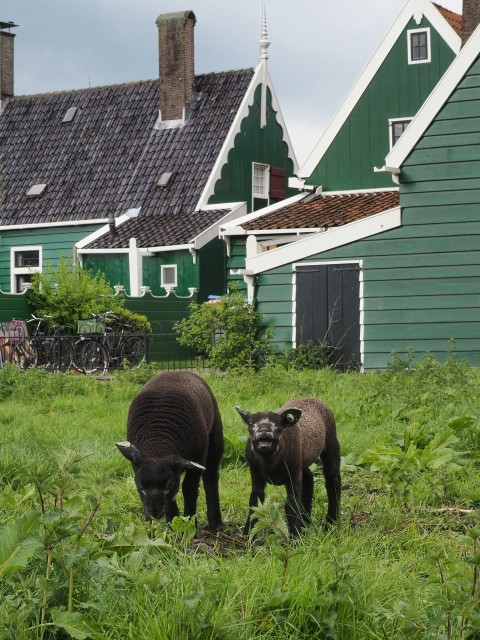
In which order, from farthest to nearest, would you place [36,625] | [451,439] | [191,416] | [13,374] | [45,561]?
[13,374], [451,439], [191,416], [45,561], [36,625]

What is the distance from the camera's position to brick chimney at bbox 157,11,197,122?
32.1 metres

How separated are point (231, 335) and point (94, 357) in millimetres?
2927

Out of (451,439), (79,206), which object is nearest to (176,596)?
(451,439)

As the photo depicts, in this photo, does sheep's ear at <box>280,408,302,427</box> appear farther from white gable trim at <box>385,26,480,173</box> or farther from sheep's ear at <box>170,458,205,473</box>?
white gable trim at <box>385,26,480,173</box>

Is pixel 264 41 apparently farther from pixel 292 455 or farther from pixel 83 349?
pixel 292 455

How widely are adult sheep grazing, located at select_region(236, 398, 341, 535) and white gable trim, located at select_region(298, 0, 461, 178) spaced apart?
20.2 meters

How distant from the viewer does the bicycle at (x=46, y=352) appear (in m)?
21.9

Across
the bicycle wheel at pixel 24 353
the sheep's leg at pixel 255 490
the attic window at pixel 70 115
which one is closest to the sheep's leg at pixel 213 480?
the sheep's leg at pixel 255 490

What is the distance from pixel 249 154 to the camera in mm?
32250

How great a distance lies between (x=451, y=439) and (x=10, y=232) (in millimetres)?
27040

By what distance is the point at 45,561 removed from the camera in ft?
15.0

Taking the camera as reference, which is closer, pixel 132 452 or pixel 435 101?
pixel 132 452

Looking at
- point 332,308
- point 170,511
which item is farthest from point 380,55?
point 170,511

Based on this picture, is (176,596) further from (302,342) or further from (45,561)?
(302,342)
